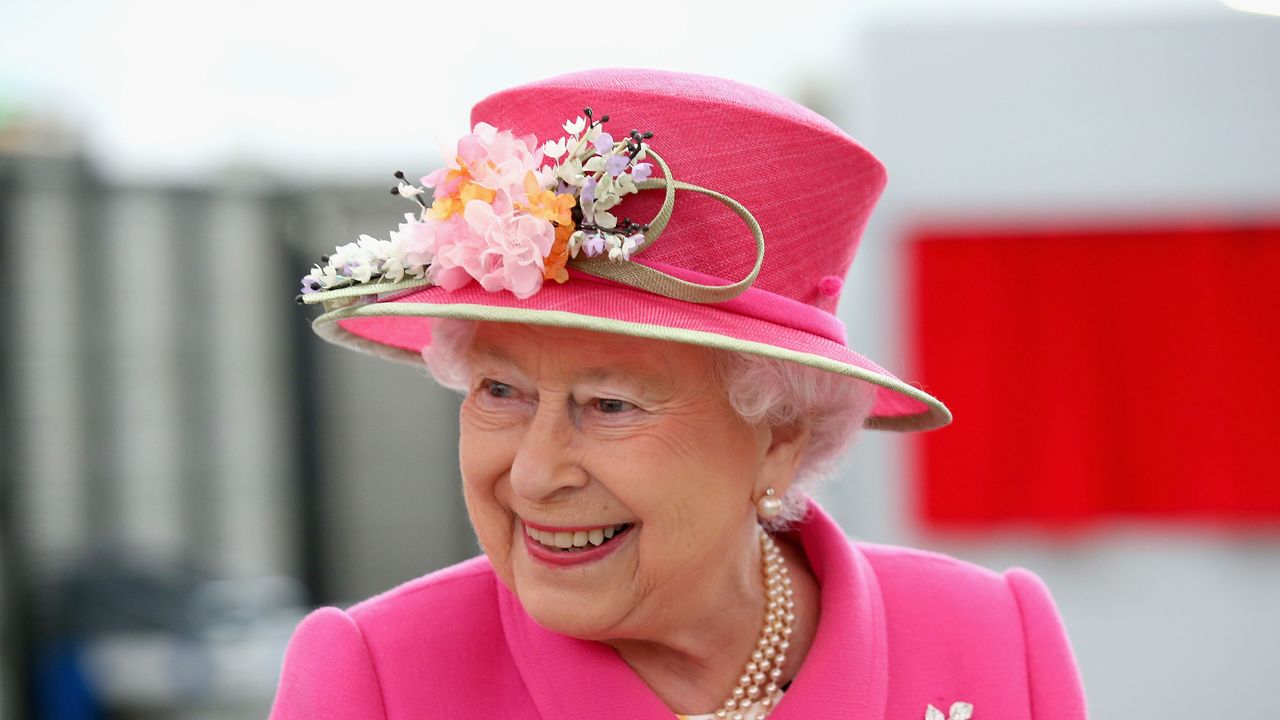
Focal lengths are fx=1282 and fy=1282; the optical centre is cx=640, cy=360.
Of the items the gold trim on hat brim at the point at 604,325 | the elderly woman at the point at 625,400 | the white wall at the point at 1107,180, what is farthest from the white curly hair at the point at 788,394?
the white wall at the point at 1107,180

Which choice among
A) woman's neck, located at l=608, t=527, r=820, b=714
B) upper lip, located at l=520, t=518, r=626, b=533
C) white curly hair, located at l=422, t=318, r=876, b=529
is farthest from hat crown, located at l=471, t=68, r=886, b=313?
woman's neck, located at l=608, t=527, r=820, b=714

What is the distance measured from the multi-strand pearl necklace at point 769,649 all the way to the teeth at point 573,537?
0.35 m

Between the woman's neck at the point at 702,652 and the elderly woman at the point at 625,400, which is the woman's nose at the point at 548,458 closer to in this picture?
the elderly woman at the point at 625,400

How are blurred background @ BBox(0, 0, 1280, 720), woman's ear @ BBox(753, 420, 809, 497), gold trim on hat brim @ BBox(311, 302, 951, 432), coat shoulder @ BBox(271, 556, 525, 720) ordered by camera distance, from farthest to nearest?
1. blurred background @ BBox(0, 0, 1280, 720)
2. woman's ear @ BBox(753, 420, 809, 497)
3. coat shoulder @ BBox(271, 556, 525, 720)
4. gold trim on hat brim @ BBox(311, 302, 951, 432)

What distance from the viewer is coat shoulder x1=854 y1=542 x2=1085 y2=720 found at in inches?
69.8

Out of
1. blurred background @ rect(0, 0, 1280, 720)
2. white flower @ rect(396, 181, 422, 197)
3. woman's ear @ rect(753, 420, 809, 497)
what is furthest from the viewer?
blurred background @ rect(0, 0, 1280, 720)

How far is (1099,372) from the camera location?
18.6ft

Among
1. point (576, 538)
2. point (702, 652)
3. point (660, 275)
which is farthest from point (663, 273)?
point (702, 652)

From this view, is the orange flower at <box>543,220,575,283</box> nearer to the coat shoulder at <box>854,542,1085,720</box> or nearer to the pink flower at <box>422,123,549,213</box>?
the pink flower at <box>422,123,549,213</box>

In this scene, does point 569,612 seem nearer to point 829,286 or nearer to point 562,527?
point 562,527

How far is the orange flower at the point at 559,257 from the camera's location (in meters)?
1.42

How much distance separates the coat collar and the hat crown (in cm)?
47

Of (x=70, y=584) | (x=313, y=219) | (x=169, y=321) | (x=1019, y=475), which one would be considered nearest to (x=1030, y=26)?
(x=1019, y=475)

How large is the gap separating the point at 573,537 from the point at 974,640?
2.18 feet
